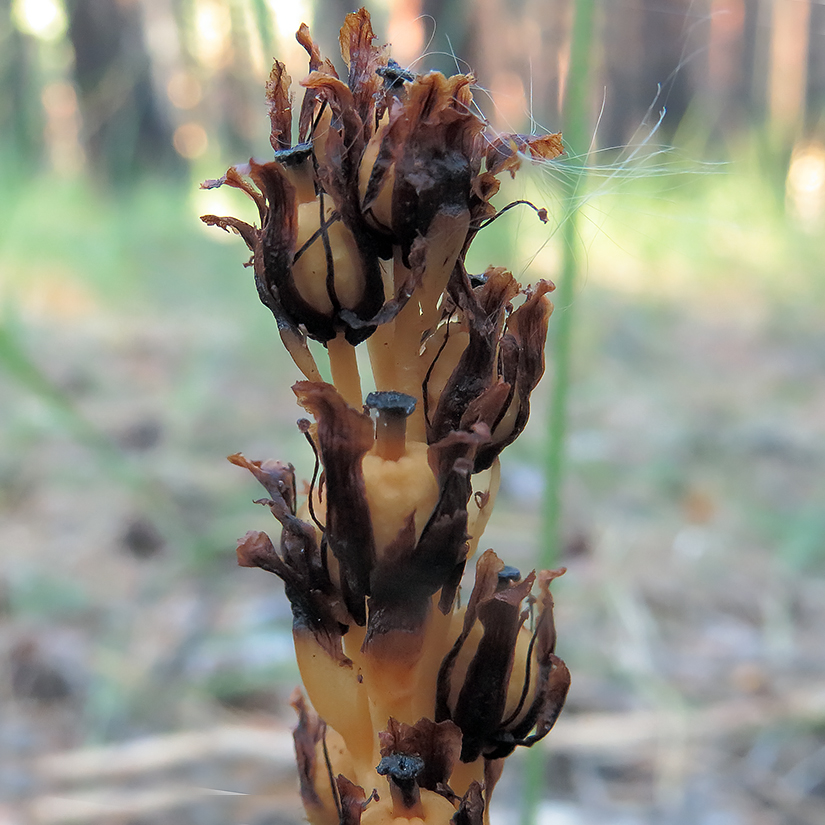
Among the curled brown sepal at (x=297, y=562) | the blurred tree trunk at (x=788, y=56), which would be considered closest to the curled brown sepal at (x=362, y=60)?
the curled brown sepal at (x=297, y=562)

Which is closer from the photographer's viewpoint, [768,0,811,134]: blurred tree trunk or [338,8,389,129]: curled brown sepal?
[338,8,389,129]: curled brown sepal

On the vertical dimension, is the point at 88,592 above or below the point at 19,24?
below

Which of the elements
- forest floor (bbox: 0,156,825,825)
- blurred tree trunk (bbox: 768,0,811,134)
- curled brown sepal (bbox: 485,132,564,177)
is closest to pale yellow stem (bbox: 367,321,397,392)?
curled brown sepal (bbox: 485,132,564,177)

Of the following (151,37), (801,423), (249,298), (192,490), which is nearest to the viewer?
(192,490)

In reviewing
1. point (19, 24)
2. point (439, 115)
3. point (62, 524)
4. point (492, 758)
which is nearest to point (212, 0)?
point (19, 24)

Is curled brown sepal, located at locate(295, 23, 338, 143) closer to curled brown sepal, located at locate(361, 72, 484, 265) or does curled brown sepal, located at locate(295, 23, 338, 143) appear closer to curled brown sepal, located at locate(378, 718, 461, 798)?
curled brown sepal, located at locate(361, 72, 484, 265)

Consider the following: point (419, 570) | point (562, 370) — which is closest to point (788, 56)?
point (562, 370)

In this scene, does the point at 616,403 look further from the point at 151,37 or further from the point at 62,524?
the point at 151,37
